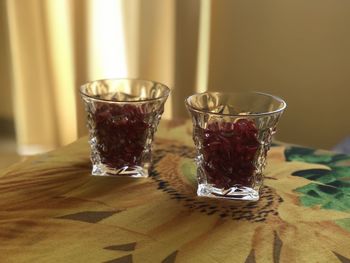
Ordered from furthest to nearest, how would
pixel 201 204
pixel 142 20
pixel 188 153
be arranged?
pixel 142 20
pixel 188 153
pixel 201 204

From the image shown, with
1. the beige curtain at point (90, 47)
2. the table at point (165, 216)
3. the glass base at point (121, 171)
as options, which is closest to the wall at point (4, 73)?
the beige curtain at point (90, 47)

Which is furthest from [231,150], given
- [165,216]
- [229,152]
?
[165,216]

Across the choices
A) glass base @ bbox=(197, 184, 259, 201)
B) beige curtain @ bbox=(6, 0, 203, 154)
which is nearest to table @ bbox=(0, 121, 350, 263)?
glass base @ bbox=(197, 184, 259, 201)

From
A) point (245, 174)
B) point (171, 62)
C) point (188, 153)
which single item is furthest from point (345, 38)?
point (245, 174)

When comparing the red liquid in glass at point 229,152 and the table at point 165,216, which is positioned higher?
the red liquid in glass at point 229,152

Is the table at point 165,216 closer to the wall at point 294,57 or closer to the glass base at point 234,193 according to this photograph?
the glass base at point 234,193

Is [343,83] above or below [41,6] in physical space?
below

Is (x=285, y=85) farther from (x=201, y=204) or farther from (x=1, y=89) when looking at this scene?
(x=201, y=204)
